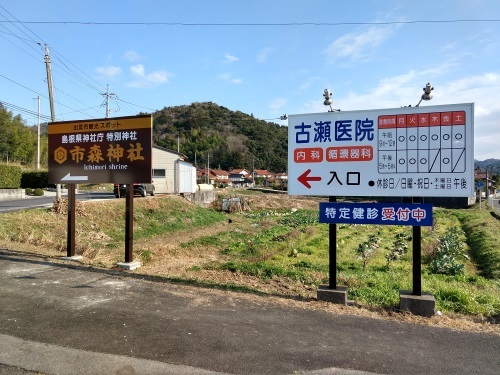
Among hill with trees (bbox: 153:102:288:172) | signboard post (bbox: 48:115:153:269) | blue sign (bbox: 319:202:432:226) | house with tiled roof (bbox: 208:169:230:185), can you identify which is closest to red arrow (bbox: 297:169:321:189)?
blue sign (bbox: 319:202:432:226)

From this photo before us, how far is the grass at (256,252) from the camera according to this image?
7.21m

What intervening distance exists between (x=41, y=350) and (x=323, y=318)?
360 centimetres

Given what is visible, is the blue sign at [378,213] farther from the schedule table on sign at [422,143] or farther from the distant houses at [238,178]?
the distant houses at [238,178]

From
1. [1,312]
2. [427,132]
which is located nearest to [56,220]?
[1,312]

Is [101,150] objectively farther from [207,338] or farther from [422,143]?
[422,143]

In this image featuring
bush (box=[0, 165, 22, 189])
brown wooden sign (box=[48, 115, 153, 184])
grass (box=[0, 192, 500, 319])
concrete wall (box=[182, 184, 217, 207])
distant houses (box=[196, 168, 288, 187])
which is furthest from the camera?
distant houses (box=[196, 168, 288, 187])

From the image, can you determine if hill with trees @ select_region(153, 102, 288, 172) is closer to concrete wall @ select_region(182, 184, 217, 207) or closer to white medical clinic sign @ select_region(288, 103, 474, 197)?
concrete wall @ select_region(182, 184, 217, 207)

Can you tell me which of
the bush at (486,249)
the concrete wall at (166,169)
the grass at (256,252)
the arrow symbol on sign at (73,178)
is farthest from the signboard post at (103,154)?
the concrete wall at (166,169)

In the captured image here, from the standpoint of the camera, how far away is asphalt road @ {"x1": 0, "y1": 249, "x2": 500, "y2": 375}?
383 centimetres

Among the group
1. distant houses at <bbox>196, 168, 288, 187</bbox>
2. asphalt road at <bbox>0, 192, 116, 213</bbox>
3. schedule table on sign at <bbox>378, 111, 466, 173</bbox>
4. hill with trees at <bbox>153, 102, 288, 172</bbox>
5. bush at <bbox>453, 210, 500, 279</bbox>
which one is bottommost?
bush at <bbox>453, 210, 500, 279</bbox>

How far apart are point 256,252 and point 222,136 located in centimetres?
11649

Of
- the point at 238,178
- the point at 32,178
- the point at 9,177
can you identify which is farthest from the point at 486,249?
the point at 238,178

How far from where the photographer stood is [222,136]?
426 ft

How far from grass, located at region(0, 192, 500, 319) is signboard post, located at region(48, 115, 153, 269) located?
77.5 inches
